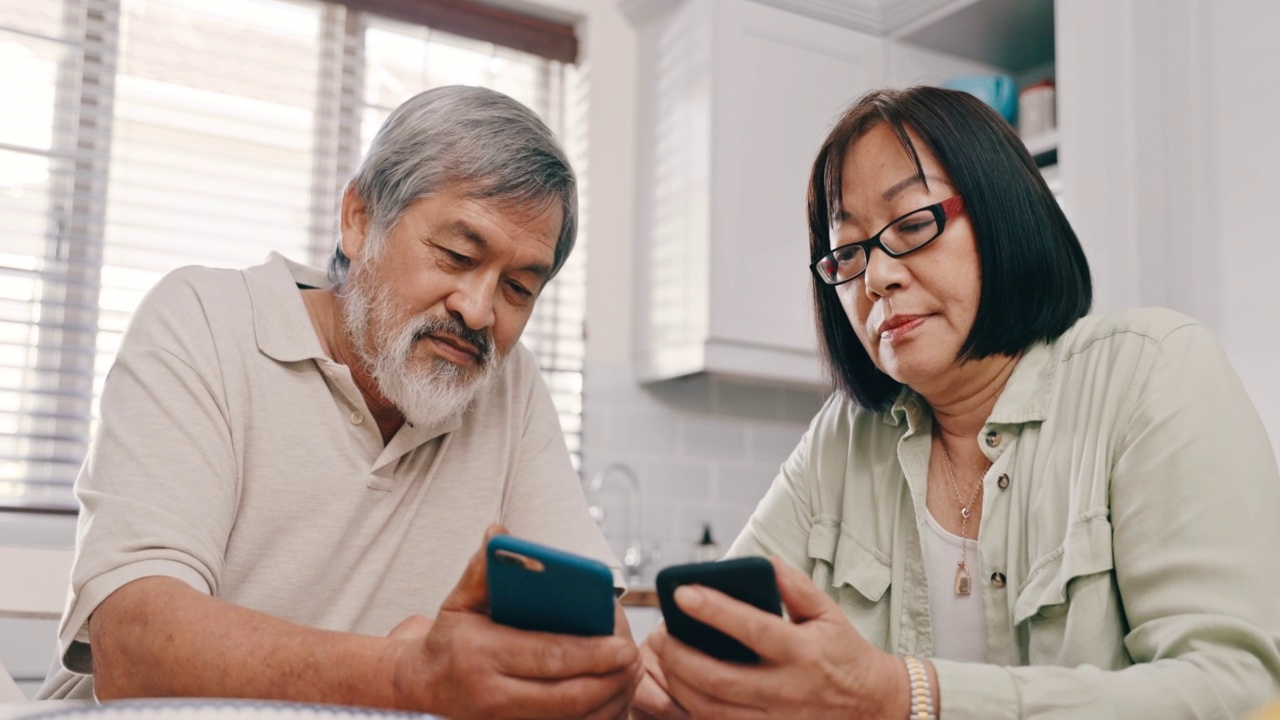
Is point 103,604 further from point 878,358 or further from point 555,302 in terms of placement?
point 555,302

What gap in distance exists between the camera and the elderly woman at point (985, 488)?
106 centimetres

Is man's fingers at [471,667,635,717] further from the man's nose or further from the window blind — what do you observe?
the window blind

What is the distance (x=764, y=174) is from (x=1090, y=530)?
88.3 inches

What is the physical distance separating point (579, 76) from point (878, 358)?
7.72 feet

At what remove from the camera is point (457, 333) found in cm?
160

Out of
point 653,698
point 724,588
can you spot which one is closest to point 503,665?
point 724,588

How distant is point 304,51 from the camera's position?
10.8ft

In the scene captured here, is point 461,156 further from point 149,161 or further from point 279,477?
point 149,161

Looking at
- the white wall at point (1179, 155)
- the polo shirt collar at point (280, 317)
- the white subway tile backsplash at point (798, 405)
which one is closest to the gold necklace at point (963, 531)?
the polo shirt collar at point (280, 317)

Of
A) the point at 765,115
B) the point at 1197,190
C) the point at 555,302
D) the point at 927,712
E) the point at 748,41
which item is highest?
the point at 748,41

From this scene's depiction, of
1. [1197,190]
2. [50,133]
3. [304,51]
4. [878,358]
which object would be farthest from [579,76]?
[878,358]

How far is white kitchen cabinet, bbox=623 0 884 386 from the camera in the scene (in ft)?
10.8

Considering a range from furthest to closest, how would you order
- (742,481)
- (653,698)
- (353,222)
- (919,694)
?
Result: (742,481)
(353,222)
(653,698)
(919,694)

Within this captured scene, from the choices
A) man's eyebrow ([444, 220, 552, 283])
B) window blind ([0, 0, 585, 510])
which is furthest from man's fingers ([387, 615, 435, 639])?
window blind ([0, 0, 585, 510])
